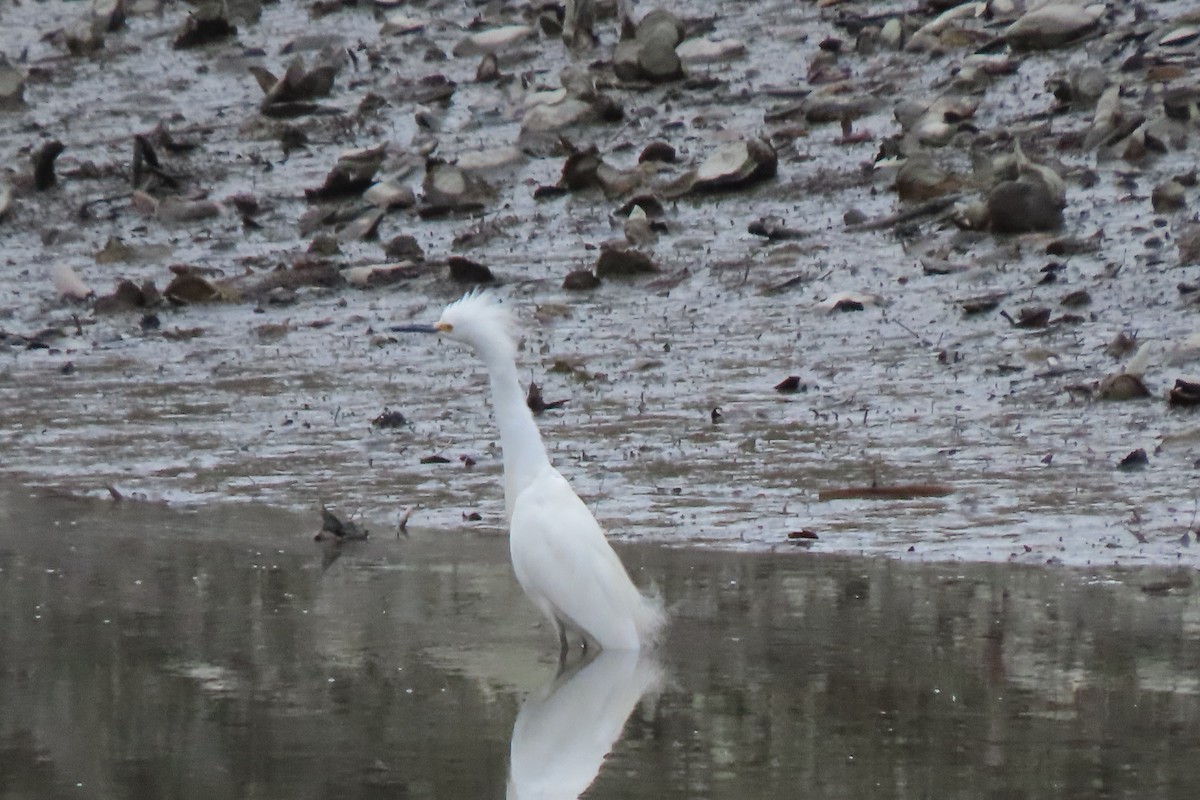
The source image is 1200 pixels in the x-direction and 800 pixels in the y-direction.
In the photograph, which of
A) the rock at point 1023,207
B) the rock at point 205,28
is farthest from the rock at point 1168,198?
the rock at point 205,28

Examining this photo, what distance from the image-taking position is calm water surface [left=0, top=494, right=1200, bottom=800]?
4.76 meters

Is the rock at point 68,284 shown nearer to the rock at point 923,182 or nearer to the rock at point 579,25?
the rock at point 579,25

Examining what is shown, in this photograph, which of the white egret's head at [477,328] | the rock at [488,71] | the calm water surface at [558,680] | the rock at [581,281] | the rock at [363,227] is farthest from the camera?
the rock at [488,71]

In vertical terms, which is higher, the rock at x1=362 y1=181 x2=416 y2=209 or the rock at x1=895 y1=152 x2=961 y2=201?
the rock at x1=362 y1=181 x2=416 y2=209

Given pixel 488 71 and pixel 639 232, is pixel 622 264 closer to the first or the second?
pixel 639 232

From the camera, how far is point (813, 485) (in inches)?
314

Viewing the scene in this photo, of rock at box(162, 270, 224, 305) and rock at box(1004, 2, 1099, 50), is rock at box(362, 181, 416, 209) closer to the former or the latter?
rock at box(162, 270, 224, 305)

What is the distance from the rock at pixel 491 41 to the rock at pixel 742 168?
3.53 m

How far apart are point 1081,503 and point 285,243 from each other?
6.08 metres

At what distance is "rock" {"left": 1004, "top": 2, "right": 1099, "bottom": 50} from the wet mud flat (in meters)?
0.07

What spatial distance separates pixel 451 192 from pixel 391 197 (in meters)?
0.37

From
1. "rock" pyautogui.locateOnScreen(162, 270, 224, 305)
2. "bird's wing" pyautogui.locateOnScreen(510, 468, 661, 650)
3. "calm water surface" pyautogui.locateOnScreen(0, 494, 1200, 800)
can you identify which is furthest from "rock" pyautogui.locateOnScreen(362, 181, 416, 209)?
"bird's wing" pyautogui.locateOnScreen(510, 468, 661, 650)

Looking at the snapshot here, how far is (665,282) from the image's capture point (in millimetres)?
10797

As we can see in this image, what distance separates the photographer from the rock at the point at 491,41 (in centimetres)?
1503
